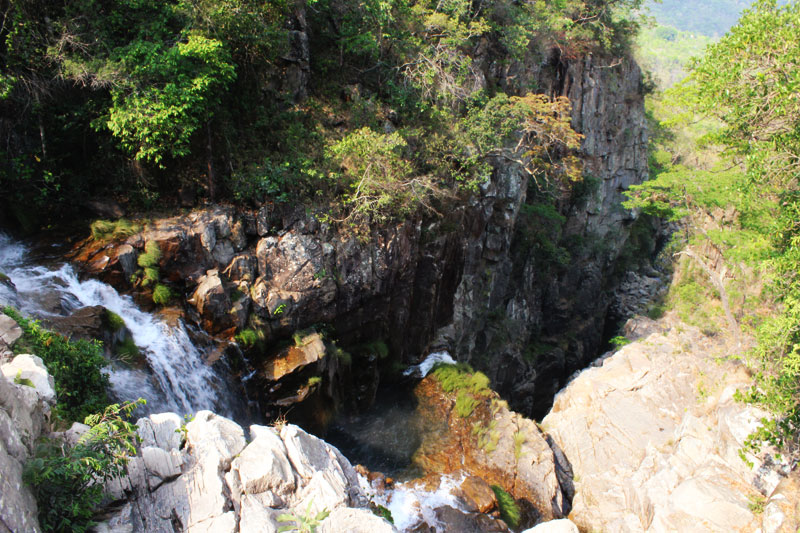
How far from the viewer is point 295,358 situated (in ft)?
40.4

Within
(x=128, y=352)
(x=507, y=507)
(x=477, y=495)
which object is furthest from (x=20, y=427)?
(x=507, y=507)

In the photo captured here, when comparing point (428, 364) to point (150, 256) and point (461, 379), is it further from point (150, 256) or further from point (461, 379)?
point (150, 256)

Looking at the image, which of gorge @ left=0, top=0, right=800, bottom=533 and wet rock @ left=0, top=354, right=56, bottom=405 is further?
gorge @ left=0, top=0, right=800, bottom=533

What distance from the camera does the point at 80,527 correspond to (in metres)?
5.45

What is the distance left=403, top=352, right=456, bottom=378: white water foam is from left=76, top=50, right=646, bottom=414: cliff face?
0.41 metres

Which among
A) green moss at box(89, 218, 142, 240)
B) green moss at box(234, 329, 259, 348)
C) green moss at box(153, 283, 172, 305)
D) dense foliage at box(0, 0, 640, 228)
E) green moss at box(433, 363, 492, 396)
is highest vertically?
dense foliage at box(0, 0, 640, 228)

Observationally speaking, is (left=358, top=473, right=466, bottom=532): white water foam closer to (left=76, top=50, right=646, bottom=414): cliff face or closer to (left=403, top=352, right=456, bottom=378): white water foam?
(left=76, top=50, right=646, bottom=414): cliff face

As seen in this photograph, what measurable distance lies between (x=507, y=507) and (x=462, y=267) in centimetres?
916

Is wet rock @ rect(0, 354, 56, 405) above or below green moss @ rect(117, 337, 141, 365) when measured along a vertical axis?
above

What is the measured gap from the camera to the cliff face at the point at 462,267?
12.1 metres

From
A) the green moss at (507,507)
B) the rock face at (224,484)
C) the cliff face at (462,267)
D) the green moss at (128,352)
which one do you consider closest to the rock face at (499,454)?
the green moss at (507,507)

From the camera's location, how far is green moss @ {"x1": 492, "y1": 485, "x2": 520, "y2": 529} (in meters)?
11.3

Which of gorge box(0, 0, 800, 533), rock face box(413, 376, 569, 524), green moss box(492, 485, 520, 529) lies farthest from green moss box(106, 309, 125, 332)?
green moss box(492, 485, 520, 529)

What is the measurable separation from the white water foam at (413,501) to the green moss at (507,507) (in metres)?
1.00
